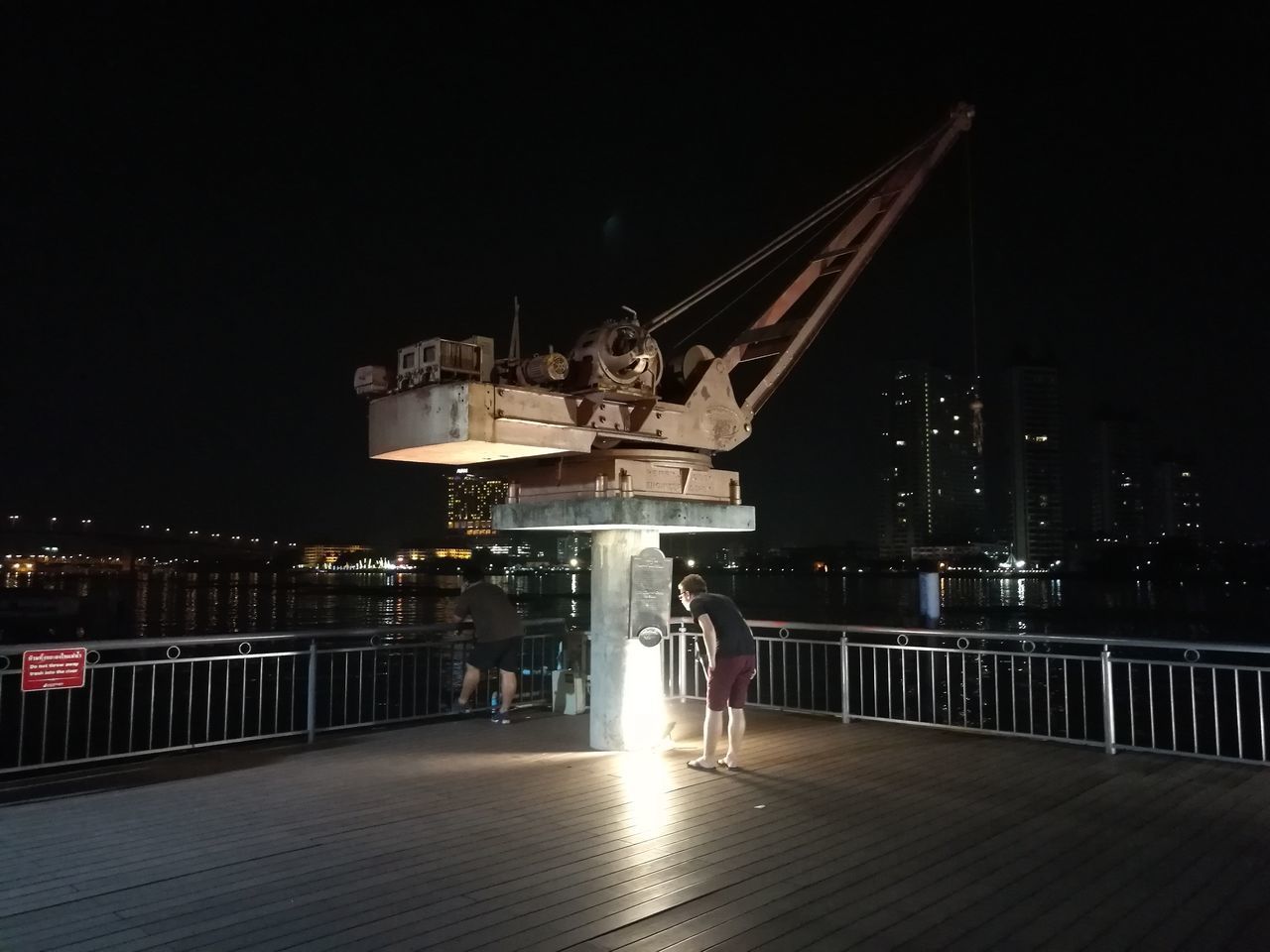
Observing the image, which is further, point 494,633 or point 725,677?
point 494,633

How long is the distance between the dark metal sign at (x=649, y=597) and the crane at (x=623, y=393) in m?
0.80

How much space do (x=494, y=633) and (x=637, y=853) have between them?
15.3 feet

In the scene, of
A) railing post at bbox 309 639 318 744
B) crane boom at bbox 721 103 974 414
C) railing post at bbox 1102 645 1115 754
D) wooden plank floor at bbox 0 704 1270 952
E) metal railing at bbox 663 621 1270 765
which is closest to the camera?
wooden plank floor at bbox 0 704 1270 952

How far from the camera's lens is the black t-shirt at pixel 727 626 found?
7914mm

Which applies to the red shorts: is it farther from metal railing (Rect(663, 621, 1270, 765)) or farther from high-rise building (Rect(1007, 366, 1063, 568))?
high-rise building (Rect(1007, 366, 1063, 568))

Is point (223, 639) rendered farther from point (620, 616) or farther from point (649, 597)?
point (649, 597)

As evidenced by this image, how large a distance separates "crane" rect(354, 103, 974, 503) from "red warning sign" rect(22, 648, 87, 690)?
311cm

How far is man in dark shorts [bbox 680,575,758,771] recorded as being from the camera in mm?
7871

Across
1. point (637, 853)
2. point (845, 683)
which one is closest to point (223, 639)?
point (637, 853)

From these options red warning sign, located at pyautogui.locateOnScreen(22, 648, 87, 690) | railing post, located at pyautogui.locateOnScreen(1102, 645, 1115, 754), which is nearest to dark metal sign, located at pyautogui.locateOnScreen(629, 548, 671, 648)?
railing post, located at pyautogui.locateOnScreen(1102, 645, 1115, 754)

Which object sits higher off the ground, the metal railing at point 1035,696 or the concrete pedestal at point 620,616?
the concrete pedestal at point 620,616

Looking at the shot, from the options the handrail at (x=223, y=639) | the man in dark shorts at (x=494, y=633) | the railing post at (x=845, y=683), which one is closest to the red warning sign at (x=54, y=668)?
the handrail at (x=223, y=639)

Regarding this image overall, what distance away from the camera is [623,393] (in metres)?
7.27

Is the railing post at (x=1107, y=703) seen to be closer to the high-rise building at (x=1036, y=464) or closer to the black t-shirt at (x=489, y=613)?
the black t-shirt at (x=489, y=613)
